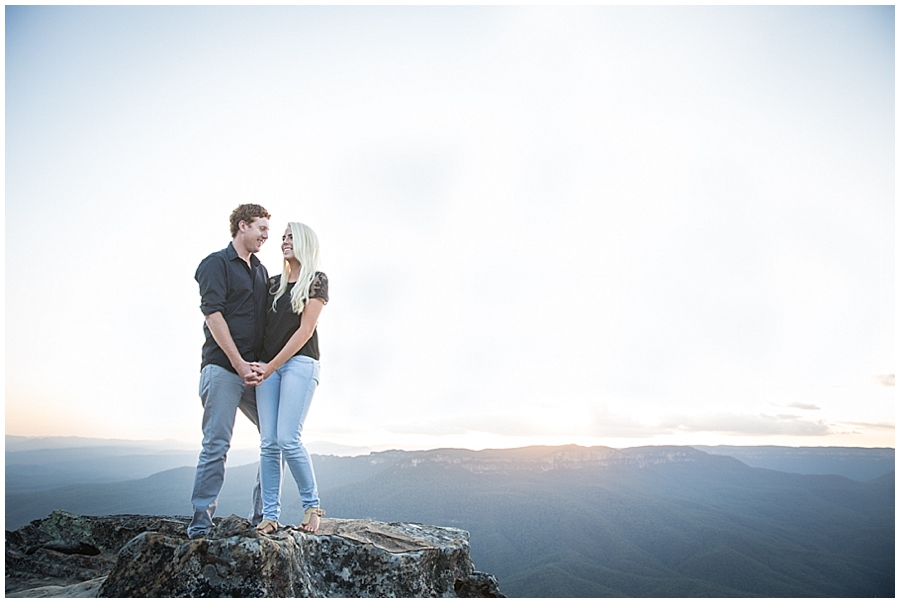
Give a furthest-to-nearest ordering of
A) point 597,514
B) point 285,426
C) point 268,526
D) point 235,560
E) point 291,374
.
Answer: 1. point 597,514
2. point 291,374
3. point 285,426
4. point 268,526
5. point 235,560

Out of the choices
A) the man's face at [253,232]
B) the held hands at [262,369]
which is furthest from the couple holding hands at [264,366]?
the man's face at [253,232]

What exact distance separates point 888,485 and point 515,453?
4744 inches

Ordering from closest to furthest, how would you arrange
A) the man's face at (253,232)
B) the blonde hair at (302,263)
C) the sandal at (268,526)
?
1. the sandal at (268,526)
2. the blonde hair at (302,263)
3. the man's face at (253,232)

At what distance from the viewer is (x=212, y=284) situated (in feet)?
16.0

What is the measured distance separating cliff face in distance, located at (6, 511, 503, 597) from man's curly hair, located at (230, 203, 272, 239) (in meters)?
2.63

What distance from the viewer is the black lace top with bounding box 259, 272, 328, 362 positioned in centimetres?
498

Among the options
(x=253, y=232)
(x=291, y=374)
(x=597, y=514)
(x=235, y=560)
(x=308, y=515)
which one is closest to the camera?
(x=235, y=560)

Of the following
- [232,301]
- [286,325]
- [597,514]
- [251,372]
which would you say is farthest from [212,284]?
[597,514]

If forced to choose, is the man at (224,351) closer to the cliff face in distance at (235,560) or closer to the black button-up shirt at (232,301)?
the black button-up shirt at (232,301)

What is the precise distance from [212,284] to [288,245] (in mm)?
722

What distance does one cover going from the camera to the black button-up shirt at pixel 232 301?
4895 millimetres

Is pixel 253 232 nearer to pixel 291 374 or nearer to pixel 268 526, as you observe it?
pixel 291 374

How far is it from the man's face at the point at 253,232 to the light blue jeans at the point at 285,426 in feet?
3.93

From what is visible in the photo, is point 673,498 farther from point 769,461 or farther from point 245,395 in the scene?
point 245,395
